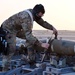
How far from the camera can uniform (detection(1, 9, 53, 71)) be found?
27.0 ft

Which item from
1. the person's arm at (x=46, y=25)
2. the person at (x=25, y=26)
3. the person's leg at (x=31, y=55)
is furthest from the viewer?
the person's arm at (x=46, y=25)

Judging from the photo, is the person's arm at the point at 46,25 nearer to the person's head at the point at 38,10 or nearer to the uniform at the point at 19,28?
the uniform at the point at 19,28

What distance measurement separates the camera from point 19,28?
29.1ft

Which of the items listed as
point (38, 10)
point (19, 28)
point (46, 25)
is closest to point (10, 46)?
point (19, 28)

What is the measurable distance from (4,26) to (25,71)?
126 centimetres

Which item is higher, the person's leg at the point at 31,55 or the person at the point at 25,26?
the person at the point at 25,26

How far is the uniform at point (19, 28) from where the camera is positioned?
27.0ft

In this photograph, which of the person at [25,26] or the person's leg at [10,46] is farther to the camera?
the person's leg at [10,46]

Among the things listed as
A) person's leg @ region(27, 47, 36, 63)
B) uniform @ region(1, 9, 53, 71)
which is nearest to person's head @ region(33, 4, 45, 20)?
uniform @ region(1, 9, 53, 71)

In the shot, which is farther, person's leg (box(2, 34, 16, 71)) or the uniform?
person's leg (box(2, 34, 16, 71))

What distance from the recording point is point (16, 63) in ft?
33.8

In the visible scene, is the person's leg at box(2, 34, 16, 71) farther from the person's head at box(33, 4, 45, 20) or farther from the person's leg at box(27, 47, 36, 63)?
the person's head at box(33, 4, 45, 20)

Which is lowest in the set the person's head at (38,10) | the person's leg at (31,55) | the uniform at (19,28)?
the person's leg at (31,55)

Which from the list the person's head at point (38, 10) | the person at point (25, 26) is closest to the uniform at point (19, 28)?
the person at point (25, 26)
